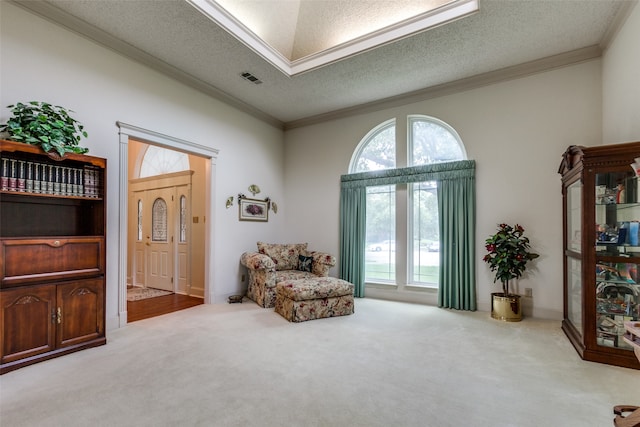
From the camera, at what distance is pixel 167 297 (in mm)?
5207

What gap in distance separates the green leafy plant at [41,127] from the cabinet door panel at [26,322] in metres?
1.24

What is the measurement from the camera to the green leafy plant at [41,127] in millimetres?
2582

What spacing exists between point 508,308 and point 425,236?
149cm

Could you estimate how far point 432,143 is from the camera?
4.89 m

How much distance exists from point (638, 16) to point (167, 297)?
22.5ft

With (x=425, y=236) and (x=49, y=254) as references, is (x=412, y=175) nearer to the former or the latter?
(x=425, y=236)

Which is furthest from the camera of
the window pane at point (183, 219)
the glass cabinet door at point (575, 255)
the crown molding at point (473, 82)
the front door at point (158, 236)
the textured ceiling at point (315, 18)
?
the front door at point (158, 236)

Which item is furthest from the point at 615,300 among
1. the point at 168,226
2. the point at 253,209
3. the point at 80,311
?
the point at 168,226

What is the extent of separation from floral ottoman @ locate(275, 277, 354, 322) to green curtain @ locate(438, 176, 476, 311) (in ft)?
4.90

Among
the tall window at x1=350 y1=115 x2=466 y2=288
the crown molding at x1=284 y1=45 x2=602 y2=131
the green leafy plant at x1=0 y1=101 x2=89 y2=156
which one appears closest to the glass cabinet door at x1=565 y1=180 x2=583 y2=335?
the tall window at x1=350 y1=115 x2=466 y2=288

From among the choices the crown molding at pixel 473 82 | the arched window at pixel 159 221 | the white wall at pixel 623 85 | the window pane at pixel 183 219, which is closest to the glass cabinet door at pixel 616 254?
the white wall at pixel 623 85

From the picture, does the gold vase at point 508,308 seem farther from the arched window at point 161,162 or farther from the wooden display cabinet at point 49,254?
the arched window at point 161,162

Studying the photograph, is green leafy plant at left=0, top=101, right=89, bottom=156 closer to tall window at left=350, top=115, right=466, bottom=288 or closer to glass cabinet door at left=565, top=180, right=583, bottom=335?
tall window at left=350, top=115, right=466, bottom=288

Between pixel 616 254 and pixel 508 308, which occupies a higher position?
pixel 616 254
